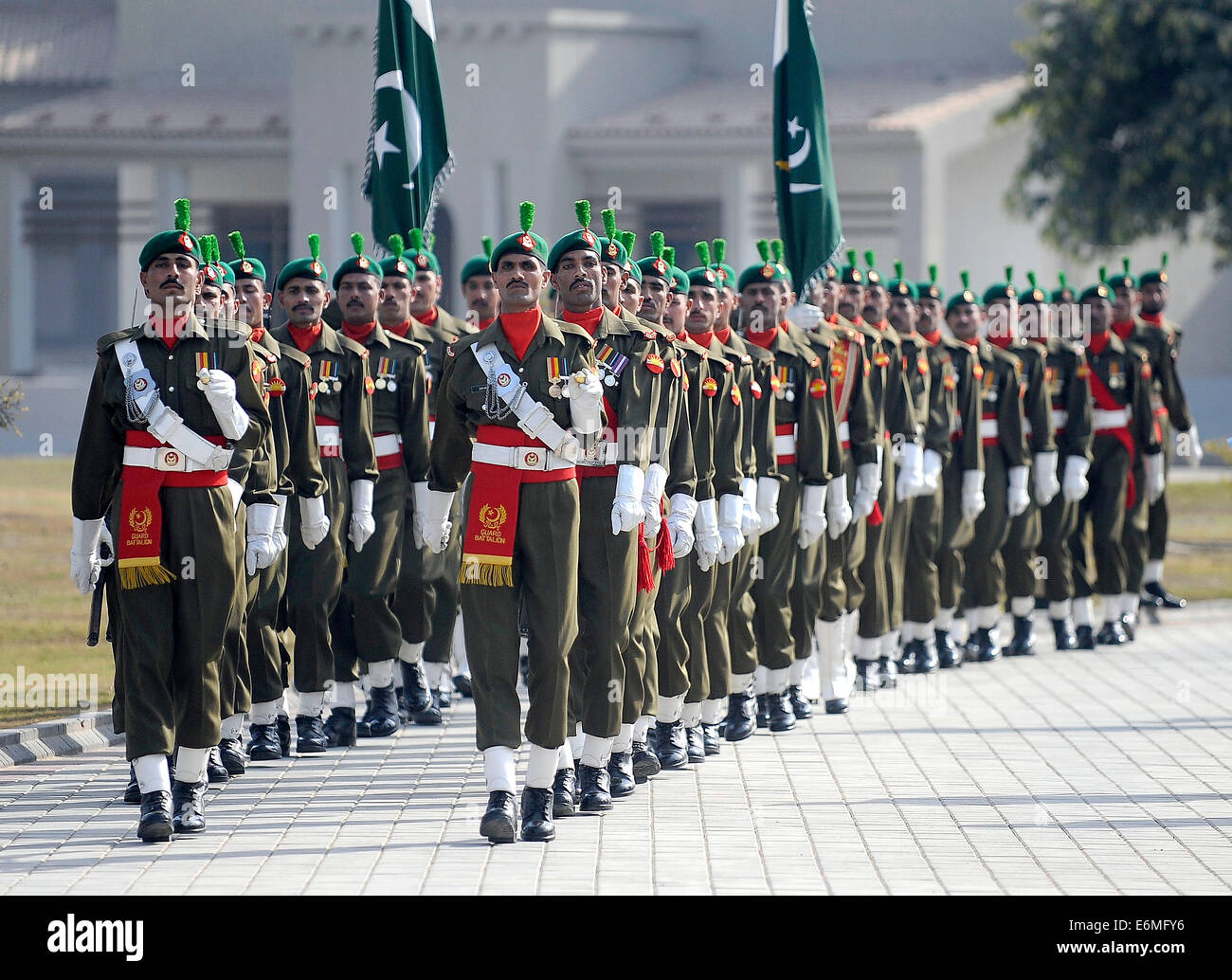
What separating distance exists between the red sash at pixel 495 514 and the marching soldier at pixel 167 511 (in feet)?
2.88

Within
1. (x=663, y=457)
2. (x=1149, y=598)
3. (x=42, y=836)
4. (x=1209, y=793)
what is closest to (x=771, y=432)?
(x=663, y=457)

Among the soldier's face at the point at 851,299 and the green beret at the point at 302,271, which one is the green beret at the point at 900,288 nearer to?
the soldier's face at the point at 851,299

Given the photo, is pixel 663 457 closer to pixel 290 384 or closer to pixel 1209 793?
pixel 290 384

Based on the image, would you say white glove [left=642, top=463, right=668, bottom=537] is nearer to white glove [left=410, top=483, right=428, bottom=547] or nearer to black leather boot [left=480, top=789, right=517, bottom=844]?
black leather boot [left=480, top=789, right=517, bottom=844]

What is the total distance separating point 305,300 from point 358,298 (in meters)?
0.57

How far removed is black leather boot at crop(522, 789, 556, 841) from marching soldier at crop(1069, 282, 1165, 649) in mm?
6955

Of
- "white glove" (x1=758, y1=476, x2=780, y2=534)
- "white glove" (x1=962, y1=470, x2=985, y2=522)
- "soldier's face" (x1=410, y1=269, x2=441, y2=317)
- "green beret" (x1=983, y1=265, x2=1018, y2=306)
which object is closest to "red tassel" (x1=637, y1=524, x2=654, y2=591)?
"white glove" (x1=758, y1=476, x2=780, y2=534)

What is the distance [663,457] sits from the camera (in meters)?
8.47

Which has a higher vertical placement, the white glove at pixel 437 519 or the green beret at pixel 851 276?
the green beret at pixel 851 276

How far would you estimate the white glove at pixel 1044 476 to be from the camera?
44.5ft

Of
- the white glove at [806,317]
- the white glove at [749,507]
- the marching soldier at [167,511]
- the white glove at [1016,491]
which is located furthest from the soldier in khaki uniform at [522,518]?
the white glove at [1016,491]

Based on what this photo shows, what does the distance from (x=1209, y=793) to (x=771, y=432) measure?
2.64m

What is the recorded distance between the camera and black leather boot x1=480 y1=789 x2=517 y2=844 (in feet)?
25.3

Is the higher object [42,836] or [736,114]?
[736,114]
